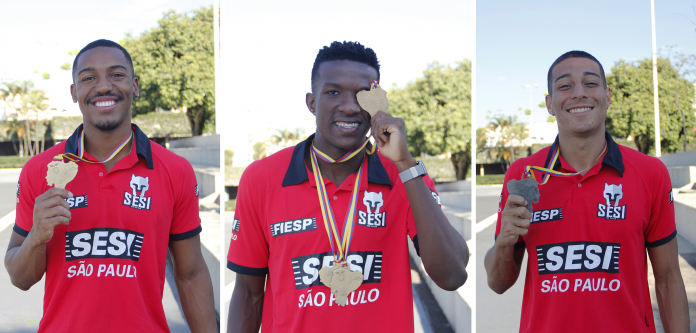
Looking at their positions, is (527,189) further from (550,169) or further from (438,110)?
(438,110)

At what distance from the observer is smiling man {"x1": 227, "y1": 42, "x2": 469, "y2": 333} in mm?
2082

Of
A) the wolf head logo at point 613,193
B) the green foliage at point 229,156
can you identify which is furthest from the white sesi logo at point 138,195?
the green foliage at point 229,156

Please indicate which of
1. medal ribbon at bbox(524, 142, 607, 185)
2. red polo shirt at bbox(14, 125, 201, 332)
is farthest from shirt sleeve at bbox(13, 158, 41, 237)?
medal ribbon at bbox(524, 142, 607, 185)

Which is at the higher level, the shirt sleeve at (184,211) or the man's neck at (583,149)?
the man's neck at (583,149)

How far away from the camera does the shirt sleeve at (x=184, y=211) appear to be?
9.14 ft

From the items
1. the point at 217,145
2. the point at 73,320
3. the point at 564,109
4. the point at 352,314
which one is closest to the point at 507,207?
the point at 564,109

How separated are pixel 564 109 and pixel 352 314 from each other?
1.57 meters

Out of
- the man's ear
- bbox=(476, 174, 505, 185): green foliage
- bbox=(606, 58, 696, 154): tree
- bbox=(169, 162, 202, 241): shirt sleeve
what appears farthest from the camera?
bbox=(476, 174, 505, 185): green foliage

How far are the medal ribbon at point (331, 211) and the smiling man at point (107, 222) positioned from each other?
931mm

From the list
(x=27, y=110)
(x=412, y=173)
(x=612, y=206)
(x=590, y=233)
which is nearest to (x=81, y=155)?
(x=412, y=173)

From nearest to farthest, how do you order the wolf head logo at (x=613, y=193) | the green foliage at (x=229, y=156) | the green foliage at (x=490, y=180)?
the wolf head logo at (x=613, y=193), the green foliage at (x=229, y=156), the green foliage at (x=490, y=180)

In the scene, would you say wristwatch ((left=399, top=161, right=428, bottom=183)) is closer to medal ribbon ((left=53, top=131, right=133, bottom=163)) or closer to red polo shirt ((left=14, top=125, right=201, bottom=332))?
red polo shirt ((left=14, top=125, right=201, bottom=332))

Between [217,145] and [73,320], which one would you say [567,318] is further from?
[217,145]

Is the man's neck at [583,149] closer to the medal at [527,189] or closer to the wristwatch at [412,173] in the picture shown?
the medal at [527,189]
